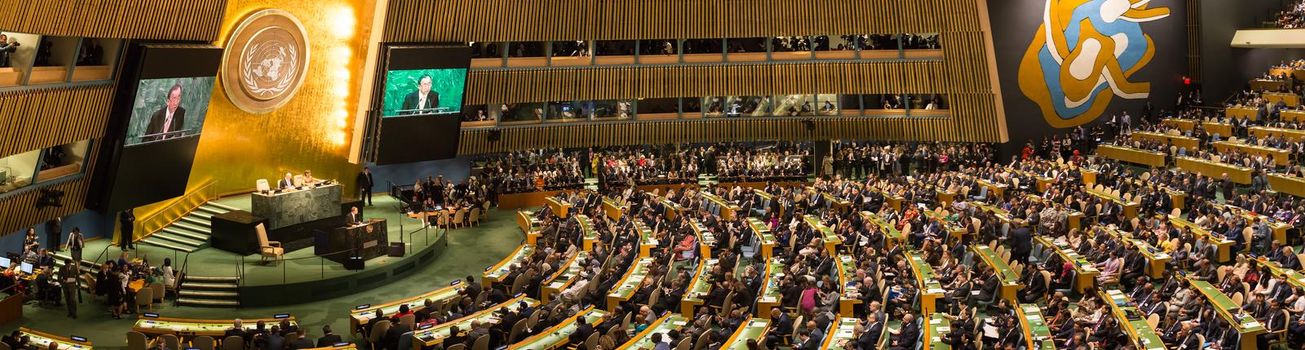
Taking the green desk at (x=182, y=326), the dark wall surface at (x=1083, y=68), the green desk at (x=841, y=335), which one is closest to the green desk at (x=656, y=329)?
the green desk at (x=841, y=335)

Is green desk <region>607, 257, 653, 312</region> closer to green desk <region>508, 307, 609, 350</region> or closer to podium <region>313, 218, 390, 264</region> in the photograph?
green desk <region>508, 307, 609, 350</region>

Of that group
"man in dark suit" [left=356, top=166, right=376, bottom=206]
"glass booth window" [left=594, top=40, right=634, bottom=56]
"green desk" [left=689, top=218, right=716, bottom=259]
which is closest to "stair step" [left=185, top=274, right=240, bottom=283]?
"man in dark suit" [left=356, top=166, right=376, bottom=206]

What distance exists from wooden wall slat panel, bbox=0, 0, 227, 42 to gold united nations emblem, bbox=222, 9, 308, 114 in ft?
9.82

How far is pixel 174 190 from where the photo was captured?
25203 mm

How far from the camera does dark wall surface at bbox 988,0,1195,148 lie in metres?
36.1

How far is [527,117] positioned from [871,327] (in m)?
19.5

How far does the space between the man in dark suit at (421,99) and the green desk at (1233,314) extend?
17684 millimetres

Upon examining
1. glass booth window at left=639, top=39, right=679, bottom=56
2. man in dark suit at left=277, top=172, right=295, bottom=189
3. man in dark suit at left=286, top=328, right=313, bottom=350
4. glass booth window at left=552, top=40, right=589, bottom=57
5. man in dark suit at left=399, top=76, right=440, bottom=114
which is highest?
glass booth window at left=639, top=39, right=679, bottom=56

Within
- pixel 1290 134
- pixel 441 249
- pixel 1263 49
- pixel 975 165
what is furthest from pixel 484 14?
pixel 1263 49

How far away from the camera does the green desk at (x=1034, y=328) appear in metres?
16.4

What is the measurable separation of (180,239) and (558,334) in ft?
39.6

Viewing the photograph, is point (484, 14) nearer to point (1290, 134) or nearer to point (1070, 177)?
point (1070, 177)

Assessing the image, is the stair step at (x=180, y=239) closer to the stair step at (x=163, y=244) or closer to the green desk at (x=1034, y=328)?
the stair step at (x=163, y=244)

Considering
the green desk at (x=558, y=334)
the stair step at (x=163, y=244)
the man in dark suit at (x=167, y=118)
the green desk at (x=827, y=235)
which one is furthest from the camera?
the stair step at (x=163, y=244)
